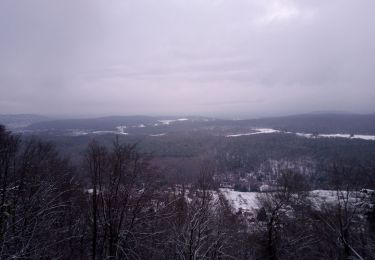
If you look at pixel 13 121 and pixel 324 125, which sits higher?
pixel 13 121

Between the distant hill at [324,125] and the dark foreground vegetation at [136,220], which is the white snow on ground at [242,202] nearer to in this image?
the dark foreground vegetation at [136,220]

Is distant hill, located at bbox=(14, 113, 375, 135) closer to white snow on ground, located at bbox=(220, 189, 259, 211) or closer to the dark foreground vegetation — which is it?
white snow on ground, located at bbox=(220, 189, 259, 211)

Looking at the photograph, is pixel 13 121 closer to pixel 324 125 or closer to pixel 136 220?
pixel 136 220

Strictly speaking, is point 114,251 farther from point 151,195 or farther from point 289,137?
point 289,137

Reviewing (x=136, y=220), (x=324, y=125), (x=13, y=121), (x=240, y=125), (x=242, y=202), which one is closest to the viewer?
(x=136, y=220)

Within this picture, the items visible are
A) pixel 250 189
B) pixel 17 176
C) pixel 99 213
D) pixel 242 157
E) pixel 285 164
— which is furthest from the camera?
pixel 242 157

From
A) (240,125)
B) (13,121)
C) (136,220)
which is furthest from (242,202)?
(240,125)

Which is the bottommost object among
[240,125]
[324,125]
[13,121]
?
[240,125]

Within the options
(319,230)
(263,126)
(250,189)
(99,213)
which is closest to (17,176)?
(99,213)

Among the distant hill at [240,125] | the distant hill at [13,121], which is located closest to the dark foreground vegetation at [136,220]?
the distant hill at [13,121]
